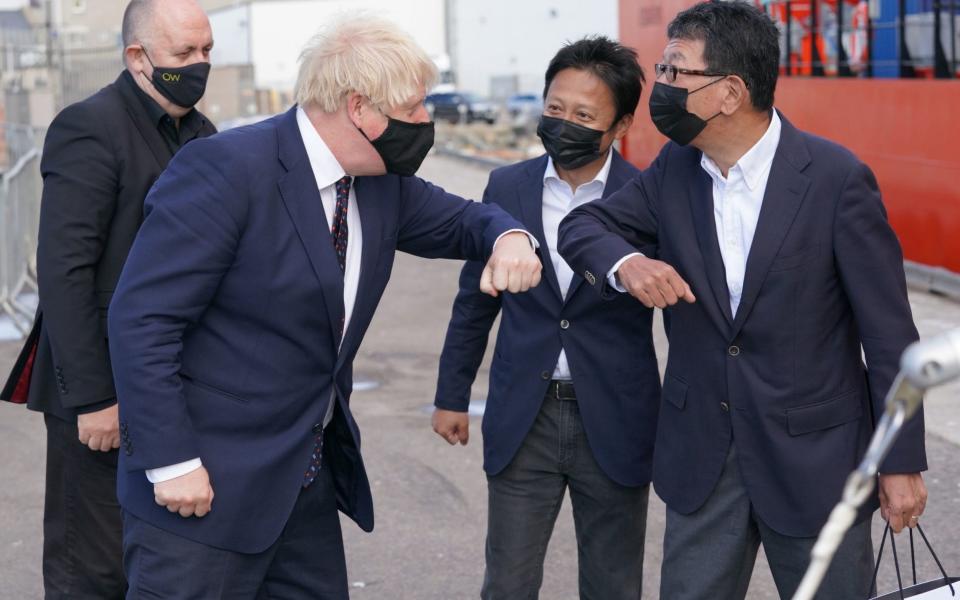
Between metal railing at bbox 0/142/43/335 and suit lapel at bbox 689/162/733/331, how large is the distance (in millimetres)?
8062

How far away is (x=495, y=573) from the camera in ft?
12.7

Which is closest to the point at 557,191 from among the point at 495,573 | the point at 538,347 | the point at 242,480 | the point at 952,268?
the point at 538,347

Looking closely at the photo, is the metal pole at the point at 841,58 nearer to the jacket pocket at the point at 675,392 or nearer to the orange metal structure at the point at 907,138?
→ the orange metal structure at the point at 907,138

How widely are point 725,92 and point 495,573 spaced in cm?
159

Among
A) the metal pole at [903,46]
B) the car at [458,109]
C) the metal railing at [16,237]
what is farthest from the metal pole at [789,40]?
the car at [458,109]

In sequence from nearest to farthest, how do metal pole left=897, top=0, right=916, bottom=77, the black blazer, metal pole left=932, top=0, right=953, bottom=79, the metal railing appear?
1. the black blazer
2. the metal railing
3. metal pole left=932, top=0, right=953, bottom=79
4. metal pole left=897, top=0, right=916, bottom=77

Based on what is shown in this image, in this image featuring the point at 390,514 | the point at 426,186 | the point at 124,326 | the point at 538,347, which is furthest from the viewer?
the point at 390,514

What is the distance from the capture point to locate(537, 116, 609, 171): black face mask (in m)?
3.77

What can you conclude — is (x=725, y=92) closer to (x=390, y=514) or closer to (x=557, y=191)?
(x=557, y=191)

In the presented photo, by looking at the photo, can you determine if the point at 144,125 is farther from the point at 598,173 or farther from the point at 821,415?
the point at 821,415

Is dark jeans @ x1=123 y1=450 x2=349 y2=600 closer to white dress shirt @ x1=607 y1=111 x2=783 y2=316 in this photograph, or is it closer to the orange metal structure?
white dress shirt @ x1=607 y1=111 x2=783 y2=316

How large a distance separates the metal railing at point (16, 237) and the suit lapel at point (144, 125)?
22.4 ft

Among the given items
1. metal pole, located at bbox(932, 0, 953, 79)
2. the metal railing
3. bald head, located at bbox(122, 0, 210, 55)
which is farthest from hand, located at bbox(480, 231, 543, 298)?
metal pole, located at bbox(932, 0, 953, 79)

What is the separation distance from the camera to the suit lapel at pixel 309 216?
295cm
